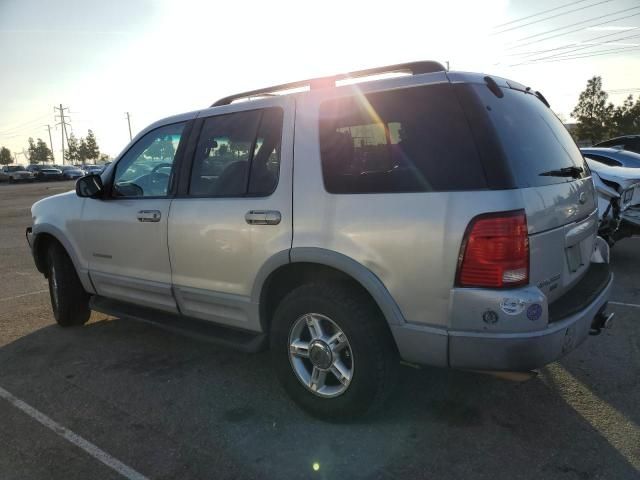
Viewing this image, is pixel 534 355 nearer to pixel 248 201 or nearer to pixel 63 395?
pixel 248 201

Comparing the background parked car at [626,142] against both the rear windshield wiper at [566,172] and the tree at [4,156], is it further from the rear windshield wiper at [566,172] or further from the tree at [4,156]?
the tree at [4,156]

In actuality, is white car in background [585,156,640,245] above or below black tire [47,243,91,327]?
above

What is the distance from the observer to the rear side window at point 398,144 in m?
2.42

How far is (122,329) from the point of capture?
4863 millimetres

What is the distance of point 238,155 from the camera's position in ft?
10.9

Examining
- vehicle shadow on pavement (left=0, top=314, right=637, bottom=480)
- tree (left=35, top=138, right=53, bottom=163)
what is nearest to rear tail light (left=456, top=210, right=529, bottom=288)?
vehicle shadow on pavement (left=0, top=314, right=637, bottom=480)

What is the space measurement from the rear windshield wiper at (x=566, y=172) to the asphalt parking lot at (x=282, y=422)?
138 cm

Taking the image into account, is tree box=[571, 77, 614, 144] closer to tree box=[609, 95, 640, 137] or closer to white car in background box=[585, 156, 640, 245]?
tree box=[609, 95, 640, 137]

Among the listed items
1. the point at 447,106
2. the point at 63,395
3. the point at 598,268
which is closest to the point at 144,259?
the point at 63,395

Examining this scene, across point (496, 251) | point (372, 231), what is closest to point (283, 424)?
point (372, 231)

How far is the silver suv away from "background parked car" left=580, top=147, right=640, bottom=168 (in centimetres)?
490

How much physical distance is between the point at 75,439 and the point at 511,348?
8.10 feet

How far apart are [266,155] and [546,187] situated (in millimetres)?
1639

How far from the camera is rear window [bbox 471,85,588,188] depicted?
2.46 m
